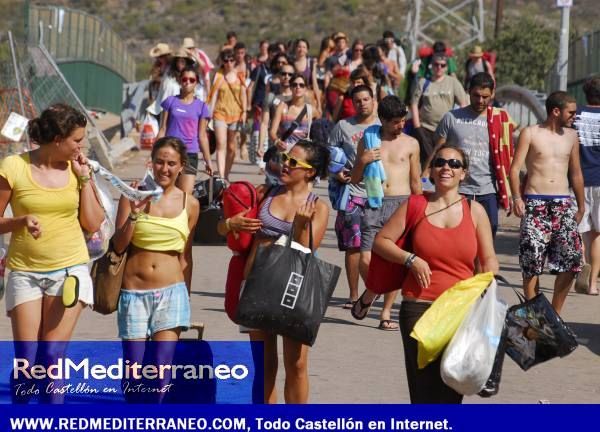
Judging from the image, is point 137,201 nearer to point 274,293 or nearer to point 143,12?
point 274,293

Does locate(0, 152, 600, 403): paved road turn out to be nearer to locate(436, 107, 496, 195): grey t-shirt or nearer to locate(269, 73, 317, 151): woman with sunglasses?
locate(436, 107, 496, 195): grey t-shirt

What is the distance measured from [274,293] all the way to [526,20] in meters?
43.2

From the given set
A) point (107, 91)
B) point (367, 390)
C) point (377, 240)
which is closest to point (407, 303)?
point (377, 240)

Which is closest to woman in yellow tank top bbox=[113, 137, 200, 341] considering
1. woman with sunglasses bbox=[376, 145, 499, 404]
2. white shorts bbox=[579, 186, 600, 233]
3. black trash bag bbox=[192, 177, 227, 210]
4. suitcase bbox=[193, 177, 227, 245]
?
woman with sunglasses bbox=[376, 145, 499, 404]

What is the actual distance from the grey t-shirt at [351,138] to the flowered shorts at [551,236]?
1.21 metres

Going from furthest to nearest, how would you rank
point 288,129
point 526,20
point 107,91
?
point 526,20, point 107,91, point 288,129

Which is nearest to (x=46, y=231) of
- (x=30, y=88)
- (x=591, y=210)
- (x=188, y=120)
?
(x=591, y=210)

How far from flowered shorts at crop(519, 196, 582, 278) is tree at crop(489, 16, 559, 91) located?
3617 centimetres

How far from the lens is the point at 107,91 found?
31391mm

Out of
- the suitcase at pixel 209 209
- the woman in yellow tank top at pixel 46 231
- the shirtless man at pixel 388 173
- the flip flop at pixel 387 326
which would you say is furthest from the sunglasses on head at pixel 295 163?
the flip flop at pixel 387 326

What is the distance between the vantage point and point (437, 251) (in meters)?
7.02

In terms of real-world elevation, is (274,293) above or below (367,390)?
above

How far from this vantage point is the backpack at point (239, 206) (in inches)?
292

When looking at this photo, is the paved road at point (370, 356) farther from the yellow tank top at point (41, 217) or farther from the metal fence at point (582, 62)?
the metal fence at point (582, 62)
